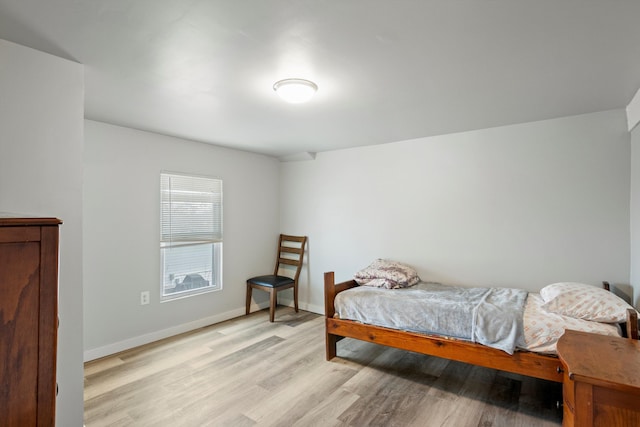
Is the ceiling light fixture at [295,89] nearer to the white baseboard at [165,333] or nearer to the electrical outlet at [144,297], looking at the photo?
the electrical outlet at [144,297]

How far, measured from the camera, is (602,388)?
1.37 meters

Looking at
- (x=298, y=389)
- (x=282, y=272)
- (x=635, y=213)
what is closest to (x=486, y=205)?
(x=635, y=213)

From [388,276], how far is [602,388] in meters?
2.07

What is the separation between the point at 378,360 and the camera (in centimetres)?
306

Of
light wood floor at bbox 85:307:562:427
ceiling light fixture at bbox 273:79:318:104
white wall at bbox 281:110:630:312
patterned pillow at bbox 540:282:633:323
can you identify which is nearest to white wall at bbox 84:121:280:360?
light wood floor at bbox 85:307:562:427

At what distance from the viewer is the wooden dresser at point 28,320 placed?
1.02 m

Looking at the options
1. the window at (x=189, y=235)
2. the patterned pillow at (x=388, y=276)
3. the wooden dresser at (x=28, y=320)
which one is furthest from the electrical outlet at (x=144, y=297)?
the wooden dresser at (x=28, y=320)

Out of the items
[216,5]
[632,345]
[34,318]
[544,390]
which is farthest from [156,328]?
[632,345]

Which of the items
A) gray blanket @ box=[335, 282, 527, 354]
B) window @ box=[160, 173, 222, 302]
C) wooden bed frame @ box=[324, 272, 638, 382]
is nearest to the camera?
wooden bed frame @ box=[324, 272, 638, 382]

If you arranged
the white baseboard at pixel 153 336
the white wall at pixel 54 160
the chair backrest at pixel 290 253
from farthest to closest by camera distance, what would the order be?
the chair backrest at pixel 290 253
the white baseboard at pixel 153 336
the white wall at pixel 54 160

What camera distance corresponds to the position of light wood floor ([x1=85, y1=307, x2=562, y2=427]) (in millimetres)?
2168

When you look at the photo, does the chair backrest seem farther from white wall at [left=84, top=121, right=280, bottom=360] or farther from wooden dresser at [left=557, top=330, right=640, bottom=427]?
wooden dresser at [left=557, top=330, right=640, bottom=427]

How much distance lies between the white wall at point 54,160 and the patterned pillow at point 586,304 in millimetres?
3151

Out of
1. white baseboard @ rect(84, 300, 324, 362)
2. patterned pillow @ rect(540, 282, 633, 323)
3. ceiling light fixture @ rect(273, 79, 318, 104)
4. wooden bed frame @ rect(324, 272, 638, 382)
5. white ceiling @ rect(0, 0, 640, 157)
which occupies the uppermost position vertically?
white ceiling @ rect(0, 0, 640, 157)
